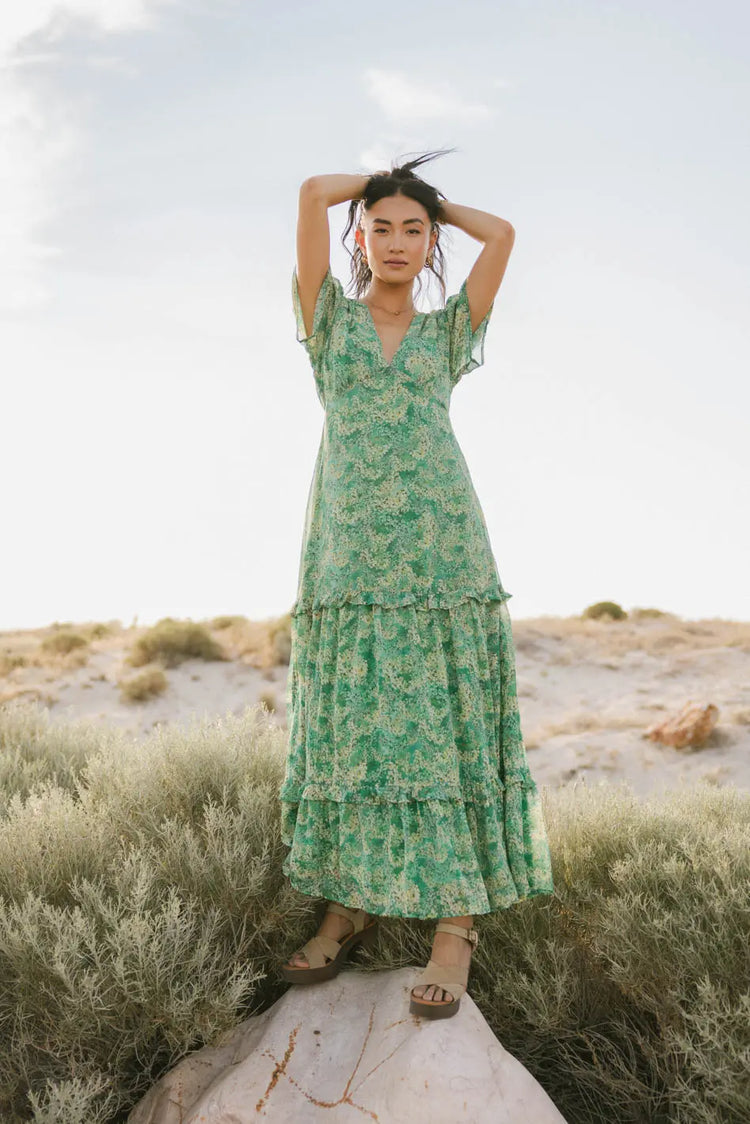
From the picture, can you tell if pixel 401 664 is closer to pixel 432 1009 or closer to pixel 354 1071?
pixel 432 1009

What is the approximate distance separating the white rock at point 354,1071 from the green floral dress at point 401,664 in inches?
14.5

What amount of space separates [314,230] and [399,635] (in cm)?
148

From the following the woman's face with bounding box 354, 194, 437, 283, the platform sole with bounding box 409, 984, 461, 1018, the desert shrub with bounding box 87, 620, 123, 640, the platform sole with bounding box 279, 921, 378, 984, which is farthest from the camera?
the desert shrub with bounding box 87, 620, 123, 640

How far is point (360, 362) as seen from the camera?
3381mm

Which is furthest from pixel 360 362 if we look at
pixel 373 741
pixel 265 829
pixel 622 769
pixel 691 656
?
pixel 691 656

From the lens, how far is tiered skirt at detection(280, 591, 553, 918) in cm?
309

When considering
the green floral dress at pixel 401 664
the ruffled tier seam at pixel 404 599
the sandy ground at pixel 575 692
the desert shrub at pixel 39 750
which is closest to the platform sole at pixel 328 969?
the green floral dress at pixel 401 664

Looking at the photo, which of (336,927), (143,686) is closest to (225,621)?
(143,686)

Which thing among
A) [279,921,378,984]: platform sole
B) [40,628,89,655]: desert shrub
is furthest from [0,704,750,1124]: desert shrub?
[40,628,89,655]: desert shrub

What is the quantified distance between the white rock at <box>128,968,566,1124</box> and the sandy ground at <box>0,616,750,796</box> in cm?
557

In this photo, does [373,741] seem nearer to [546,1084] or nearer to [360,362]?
[360,362]

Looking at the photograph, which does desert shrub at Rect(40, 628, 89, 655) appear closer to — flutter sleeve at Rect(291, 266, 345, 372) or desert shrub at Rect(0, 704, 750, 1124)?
desert shrub at Rect(0, 704, 750, 1124)

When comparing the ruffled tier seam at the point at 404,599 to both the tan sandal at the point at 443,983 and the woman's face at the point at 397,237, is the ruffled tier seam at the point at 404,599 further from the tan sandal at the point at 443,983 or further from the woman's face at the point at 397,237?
the woman's face at the point at 397,237

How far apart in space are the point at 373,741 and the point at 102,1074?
1.47 m
